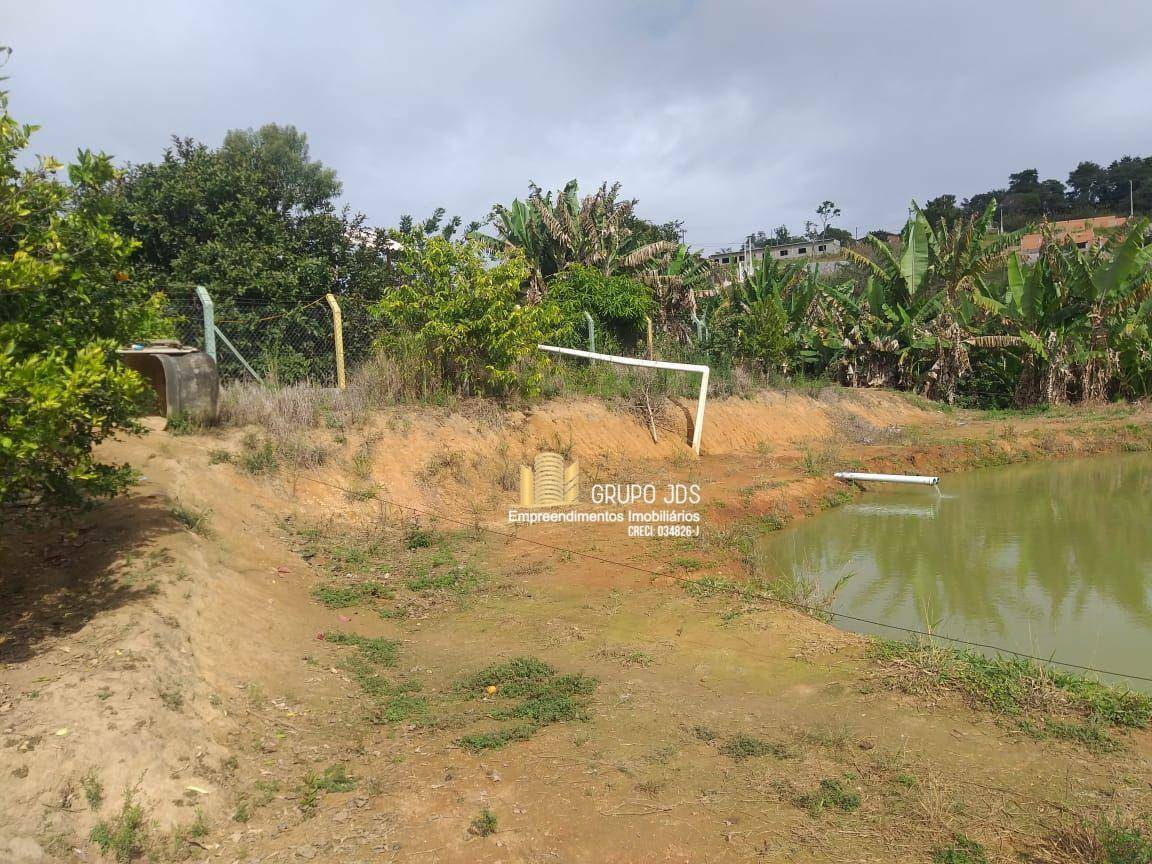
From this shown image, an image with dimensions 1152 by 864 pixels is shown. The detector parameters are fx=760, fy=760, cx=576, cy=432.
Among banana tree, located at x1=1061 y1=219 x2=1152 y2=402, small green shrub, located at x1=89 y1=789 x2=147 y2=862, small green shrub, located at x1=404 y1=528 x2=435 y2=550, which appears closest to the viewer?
small green shrub, located at x1=89 y1=789 x2=147 y2=862

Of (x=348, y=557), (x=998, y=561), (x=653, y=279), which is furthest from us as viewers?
(x=653, y=279)

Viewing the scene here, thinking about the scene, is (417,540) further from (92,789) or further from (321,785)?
(92,789)

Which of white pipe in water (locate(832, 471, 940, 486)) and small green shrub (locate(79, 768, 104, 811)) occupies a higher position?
white pipe in water (locate(832, 471, 940, 486))

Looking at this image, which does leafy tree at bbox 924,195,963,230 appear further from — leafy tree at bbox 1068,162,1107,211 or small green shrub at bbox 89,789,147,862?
small green shrub at bbox 89,789,147,862

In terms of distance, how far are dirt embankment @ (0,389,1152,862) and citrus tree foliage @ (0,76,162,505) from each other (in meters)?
1.19

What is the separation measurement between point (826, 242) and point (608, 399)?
A: 63.4 metres

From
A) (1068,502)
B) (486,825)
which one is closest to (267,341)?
(486,825)

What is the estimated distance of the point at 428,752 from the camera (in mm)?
4539

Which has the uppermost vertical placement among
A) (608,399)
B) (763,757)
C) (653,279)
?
(653,279)

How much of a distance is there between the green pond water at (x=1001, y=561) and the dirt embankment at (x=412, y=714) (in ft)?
4.96

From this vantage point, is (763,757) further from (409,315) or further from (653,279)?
(653,279)

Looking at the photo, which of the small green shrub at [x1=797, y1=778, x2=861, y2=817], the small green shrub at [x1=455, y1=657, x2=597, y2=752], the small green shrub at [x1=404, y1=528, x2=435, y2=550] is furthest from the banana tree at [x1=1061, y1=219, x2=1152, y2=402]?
the small green shrub at [x1=797, y1=778, x2=861, y2=817]

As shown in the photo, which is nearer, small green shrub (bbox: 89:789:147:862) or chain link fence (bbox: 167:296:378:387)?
small green shrub (bbox: 89:789:147:862)

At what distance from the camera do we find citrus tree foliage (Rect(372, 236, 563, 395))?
1195 cm
